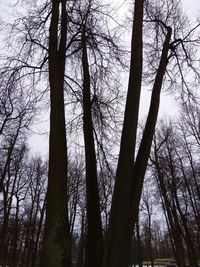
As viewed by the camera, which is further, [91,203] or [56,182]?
[91,203]

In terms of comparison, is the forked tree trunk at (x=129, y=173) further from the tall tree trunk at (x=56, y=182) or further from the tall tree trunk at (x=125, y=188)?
the tall tree trunk at (x=56, y=182)

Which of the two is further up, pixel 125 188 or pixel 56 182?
pixel 56 182

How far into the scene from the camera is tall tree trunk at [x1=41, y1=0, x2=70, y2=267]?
395 centimetres

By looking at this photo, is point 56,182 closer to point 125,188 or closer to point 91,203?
point 125,188

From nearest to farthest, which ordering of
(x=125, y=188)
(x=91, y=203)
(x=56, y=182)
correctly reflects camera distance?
(x=125, y=188) < (x=56, y=182) < (x=91, y=203)

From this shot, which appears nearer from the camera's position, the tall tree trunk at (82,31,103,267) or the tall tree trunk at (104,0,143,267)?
the tall tree trunk at (104,0,143,267)

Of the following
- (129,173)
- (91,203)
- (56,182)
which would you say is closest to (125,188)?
(129,173)

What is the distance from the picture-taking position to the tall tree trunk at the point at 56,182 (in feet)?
13.0

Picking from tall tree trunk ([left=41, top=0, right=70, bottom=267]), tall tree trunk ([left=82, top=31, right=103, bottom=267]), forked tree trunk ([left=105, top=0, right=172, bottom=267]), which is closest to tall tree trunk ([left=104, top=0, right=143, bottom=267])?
forked tree trunk ([left=105, top=0, right=172, bottom=267])

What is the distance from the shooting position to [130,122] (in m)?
4.66

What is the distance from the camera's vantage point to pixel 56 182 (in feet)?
14.5

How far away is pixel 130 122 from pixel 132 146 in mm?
425

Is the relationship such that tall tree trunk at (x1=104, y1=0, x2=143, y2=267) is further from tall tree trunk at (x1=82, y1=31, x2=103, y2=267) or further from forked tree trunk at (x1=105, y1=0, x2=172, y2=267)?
tall tree trunk at (x1=82, y1=31, x2=103, y2=267)

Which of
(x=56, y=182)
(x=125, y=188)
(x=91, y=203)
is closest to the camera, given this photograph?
(x=125, y=188)
